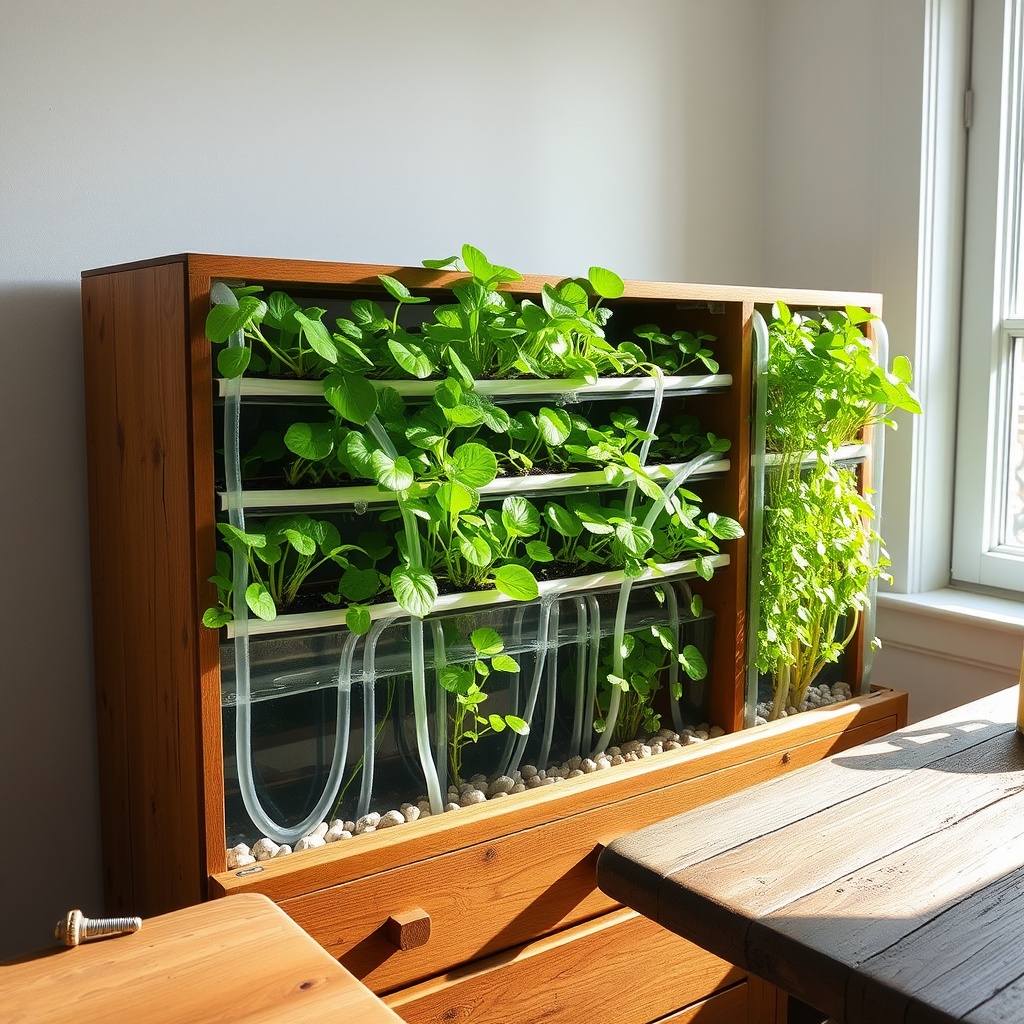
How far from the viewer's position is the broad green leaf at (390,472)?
142cm

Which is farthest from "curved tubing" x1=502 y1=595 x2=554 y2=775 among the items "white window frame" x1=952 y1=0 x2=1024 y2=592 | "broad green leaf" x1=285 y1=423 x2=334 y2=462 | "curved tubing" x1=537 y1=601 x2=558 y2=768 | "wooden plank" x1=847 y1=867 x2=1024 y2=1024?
"white window frame" x1=952 y1=0 x2=1024 y2=592

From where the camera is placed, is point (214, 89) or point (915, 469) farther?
point (915, 469)

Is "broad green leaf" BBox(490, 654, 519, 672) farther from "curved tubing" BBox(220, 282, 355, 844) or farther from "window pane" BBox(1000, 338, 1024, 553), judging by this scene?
"window pane" BBox(1000, 338, 1024, 553)

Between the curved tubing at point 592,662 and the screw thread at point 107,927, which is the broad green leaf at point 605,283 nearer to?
the curved tubing at point 592,662

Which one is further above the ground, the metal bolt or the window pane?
the window pane

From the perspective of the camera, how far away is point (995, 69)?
2.37 metres

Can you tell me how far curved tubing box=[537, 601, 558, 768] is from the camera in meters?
1.79

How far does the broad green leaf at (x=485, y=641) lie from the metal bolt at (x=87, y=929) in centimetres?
64

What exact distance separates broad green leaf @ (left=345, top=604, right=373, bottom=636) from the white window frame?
1622 millimetres

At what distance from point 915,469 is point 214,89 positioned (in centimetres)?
165

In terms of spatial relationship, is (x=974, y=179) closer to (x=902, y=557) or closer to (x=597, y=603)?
(x=902, y=557)

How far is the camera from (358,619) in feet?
4.83

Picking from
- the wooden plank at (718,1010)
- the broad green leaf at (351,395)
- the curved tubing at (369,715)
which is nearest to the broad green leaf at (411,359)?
the broad green leaf at (351,395)

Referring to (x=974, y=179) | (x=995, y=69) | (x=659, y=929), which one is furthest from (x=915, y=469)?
(x=659, y=929)
